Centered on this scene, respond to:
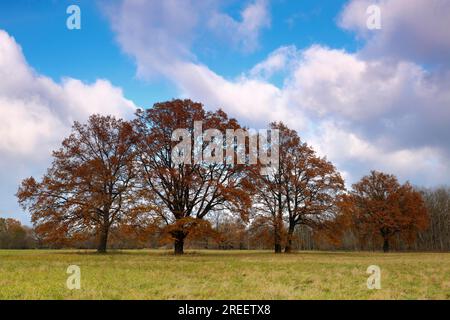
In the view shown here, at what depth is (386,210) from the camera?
55.5 metres

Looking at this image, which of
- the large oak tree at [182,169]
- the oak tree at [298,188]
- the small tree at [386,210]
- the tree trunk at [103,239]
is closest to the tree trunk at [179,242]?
the large oak tree at [182,169]

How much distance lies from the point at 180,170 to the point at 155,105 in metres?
6.35

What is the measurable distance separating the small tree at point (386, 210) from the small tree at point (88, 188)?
110ft

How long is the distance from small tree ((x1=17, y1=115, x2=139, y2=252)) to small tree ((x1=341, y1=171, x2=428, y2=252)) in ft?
110

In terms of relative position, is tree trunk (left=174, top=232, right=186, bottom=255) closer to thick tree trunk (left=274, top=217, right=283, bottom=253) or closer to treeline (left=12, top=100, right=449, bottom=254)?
treeline (left=12, top=100, right=449, bottom=254)

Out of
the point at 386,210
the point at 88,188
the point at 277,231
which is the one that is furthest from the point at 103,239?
the point at 386,210

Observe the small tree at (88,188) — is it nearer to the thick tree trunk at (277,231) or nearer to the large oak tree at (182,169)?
the large oak tree at (182,169)

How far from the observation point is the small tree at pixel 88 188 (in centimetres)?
3266

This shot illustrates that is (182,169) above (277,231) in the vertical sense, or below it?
above

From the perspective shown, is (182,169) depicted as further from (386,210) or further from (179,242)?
(386,210)

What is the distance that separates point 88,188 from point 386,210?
41335 millimetres

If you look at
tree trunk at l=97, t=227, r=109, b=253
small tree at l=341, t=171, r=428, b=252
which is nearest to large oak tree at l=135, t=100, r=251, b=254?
tree trunk at l=97, t=227, r=109, b=253
